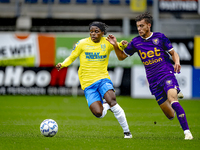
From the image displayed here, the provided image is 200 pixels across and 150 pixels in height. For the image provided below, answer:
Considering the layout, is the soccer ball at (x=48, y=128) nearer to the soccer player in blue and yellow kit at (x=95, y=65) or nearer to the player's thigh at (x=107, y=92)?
the soccer player in blue and yellow kit at (x=95, y=65)

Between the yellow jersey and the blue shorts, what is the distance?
0.08 meters

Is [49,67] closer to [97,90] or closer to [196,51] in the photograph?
[196,51]

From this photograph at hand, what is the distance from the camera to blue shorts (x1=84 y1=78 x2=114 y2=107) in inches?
275

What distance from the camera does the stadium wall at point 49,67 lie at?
62.5ft

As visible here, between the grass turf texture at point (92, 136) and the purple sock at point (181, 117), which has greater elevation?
the purple sock at point (181, 117)

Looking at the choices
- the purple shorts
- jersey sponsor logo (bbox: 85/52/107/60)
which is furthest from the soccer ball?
the purple shorts

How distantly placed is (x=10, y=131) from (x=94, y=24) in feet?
8.95

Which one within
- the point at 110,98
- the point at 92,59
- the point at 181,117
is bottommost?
the point at 181,117

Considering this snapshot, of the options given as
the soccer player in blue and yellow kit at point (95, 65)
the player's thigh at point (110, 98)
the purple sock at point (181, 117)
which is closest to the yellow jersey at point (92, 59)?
the soccer player in blue and yellow kit at point (95, 65)

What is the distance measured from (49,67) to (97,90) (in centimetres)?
1253

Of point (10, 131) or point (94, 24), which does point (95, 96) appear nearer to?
point (94, 24)

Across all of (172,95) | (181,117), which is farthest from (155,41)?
(181,117)

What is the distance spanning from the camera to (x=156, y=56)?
6941 mm

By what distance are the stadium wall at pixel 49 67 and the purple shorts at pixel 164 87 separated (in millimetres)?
11883
